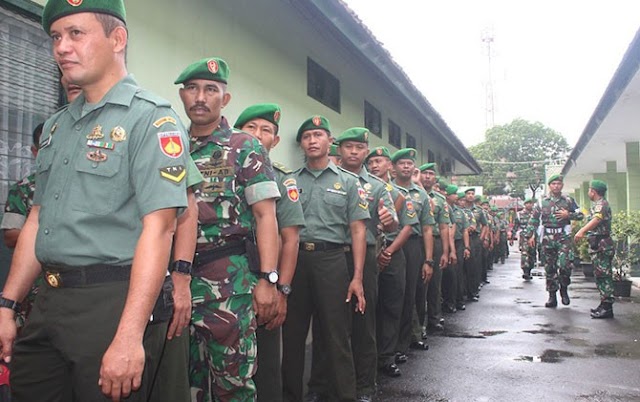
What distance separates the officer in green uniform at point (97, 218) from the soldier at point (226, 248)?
774mm

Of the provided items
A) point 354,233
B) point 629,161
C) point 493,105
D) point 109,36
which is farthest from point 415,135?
point 493,105

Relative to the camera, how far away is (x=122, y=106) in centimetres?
184

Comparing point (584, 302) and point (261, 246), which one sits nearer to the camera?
point (261, 246)

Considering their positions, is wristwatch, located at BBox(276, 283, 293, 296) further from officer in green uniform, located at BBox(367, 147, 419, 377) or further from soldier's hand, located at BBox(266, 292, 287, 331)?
officer in green uniform, located at BBox(367, 147, 419, 377)

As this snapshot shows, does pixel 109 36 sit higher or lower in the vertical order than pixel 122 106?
higher

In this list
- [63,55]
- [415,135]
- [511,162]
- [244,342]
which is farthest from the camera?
[511,162]

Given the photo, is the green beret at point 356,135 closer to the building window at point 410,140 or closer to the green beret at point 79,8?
the green beret at point 79,8

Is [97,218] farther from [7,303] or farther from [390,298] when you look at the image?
[390,298]

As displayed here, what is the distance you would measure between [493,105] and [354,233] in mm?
54891

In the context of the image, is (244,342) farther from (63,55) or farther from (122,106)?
(63,55)

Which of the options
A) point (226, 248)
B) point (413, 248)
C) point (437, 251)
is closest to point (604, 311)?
point (437, 251)

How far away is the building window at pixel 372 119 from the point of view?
9.06 meters

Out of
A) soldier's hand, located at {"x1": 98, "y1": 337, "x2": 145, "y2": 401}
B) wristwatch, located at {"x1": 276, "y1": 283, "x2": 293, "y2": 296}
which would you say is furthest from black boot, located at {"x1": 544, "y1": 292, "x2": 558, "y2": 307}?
soldier's hand, located at {"x1": 98, "y1": 337, "x2": 145, "y2": 401}

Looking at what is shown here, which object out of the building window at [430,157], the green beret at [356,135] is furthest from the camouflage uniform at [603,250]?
the building window at [430,157]
